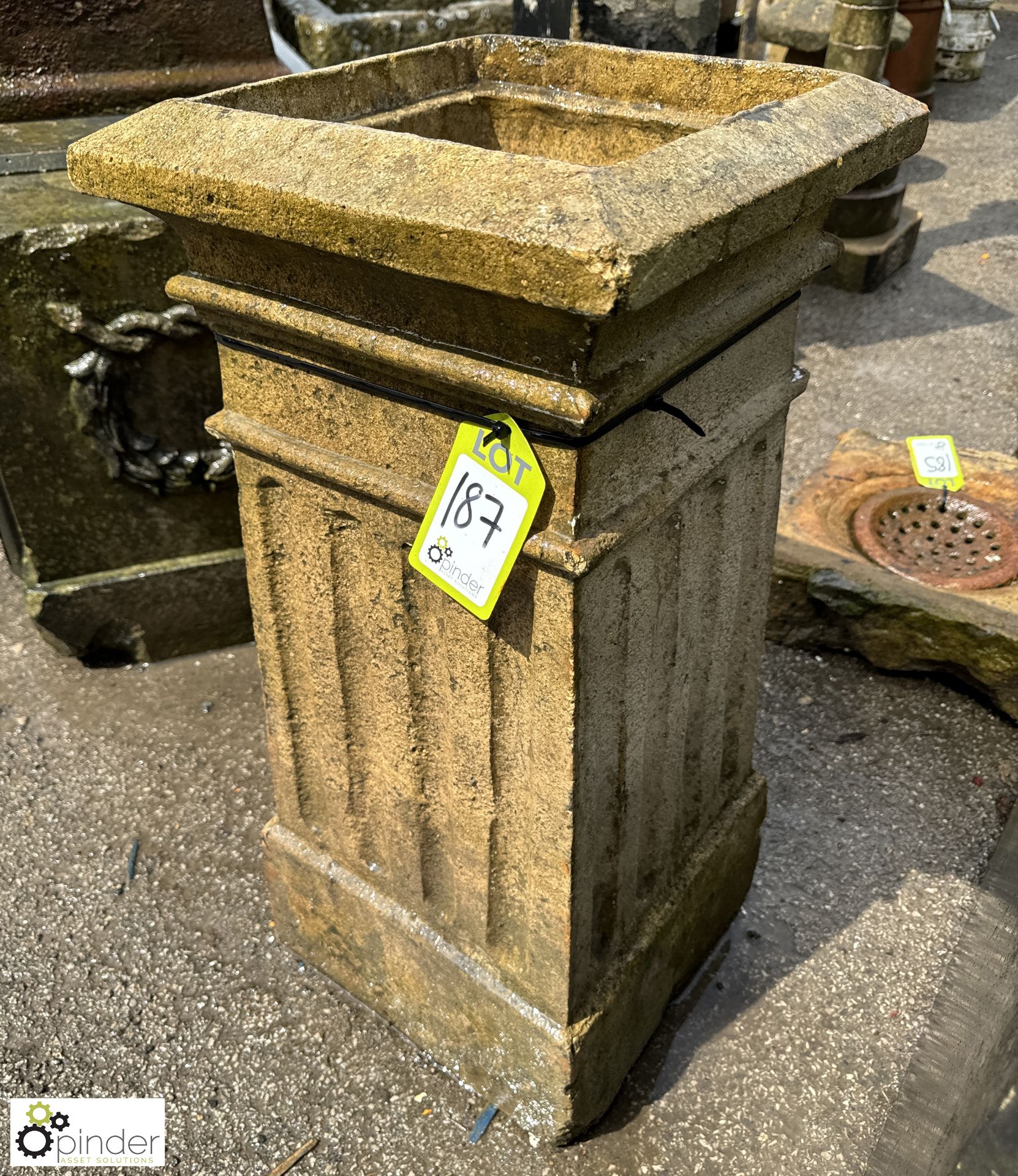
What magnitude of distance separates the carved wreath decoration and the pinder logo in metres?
1.55

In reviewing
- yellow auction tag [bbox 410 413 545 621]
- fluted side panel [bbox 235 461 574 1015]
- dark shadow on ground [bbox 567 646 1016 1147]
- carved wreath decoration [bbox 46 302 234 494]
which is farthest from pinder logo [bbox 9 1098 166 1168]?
carved wreath decoration [bbox 46 302 234 494]

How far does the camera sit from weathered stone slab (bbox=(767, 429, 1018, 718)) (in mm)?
2727

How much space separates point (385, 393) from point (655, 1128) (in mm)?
1465

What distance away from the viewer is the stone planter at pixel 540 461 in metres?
1.20

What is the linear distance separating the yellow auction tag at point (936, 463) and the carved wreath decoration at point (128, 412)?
6.39ft

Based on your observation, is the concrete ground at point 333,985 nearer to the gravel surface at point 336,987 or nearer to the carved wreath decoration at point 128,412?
the gravel surface at point 336,987

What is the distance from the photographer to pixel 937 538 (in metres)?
3.05

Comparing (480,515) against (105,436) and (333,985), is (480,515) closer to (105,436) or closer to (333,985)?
(333,985)

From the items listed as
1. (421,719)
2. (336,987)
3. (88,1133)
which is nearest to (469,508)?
(421,719)

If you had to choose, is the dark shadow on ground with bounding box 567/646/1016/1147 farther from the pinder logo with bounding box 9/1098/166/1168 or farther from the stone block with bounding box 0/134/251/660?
the stone block with bounding box 0/134/251/660

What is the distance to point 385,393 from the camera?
4.69 feet

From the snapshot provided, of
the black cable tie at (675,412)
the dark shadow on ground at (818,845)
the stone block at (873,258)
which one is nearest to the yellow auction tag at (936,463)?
the dark shadow on ground at (818,845)

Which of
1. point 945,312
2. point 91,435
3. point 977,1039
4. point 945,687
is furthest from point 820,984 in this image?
point 945,312

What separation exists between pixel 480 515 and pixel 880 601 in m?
1.76
